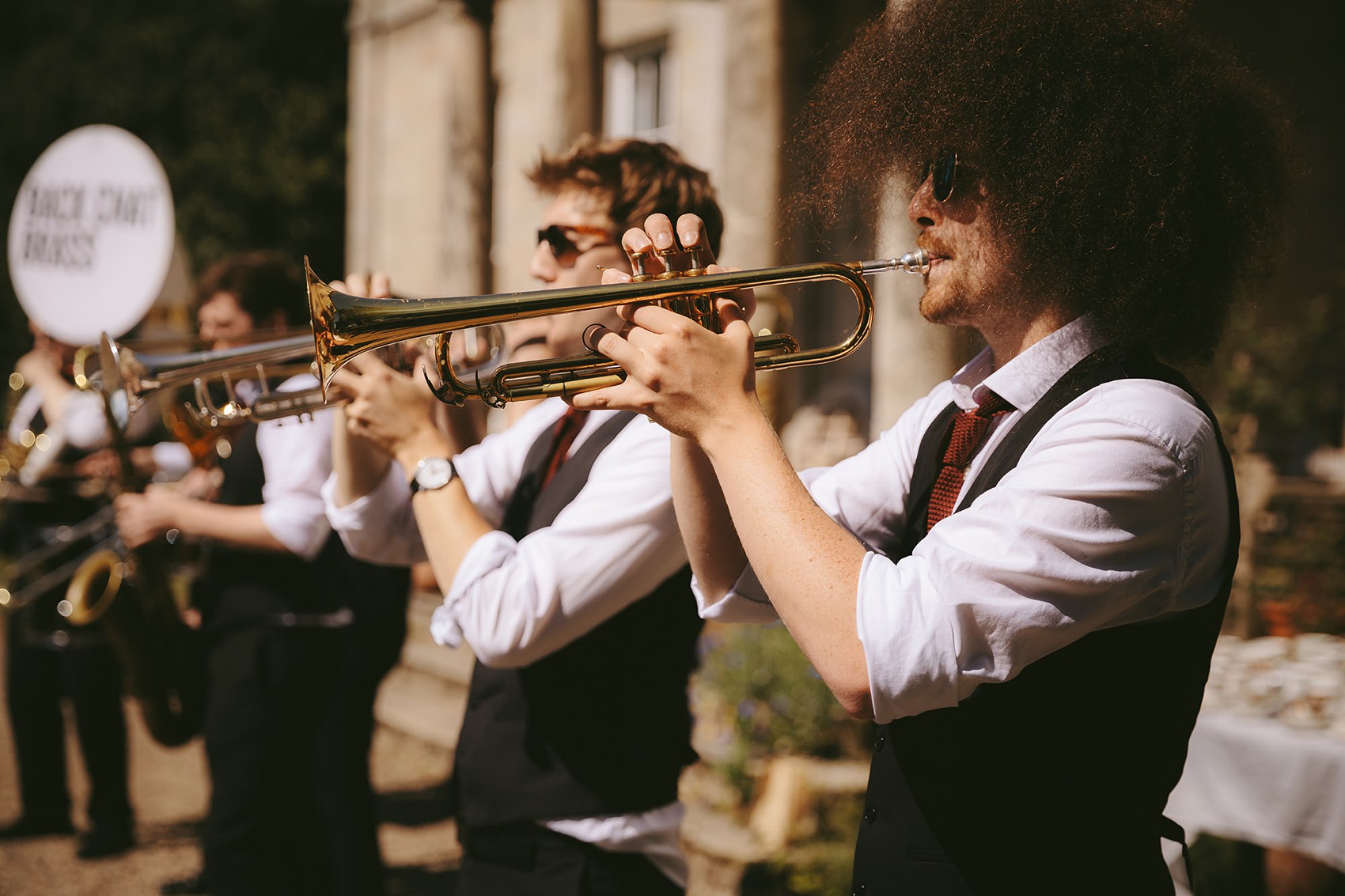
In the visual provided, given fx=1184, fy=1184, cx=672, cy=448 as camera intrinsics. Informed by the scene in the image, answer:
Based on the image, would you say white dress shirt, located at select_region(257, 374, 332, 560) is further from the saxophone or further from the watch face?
the watch face

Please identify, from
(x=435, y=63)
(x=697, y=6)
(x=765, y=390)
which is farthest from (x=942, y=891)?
(x=435, y=63)

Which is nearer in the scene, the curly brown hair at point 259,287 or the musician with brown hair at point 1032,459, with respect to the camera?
the musician with brown hair at point 1032,459

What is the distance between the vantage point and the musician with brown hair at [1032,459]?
4.44 ft

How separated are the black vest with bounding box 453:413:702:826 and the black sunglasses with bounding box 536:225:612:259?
37 centimetres

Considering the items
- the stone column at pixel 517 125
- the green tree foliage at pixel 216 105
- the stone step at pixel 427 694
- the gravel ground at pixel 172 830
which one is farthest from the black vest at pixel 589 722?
the green tree foliage at pixel 216 105

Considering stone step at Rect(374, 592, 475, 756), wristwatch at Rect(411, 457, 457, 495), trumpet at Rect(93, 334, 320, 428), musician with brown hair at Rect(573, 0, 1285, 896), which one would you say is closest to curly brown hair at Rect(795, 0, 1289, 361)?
musician with brown hair at Rect(573, 0, 1285, 896)

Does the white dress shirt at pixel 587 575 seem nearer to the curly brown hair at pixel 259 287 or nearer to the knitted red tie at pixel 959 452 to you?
the knitted red tie at pixel 959 452

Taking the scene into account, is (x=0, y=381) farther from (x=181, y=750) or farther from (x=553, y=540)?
(x=553, y=540)

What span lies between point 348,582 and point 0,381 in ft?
58.7

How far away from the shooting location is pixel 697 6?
9.94 meters

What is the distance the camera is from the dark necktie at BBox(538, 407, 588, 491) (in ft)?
8.49

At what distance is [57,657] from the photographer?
562cm

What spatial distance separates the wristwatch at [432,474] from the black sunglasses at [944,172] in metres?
1.07

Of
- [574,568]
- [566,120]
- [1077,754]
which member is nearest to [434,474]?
[574,568]
